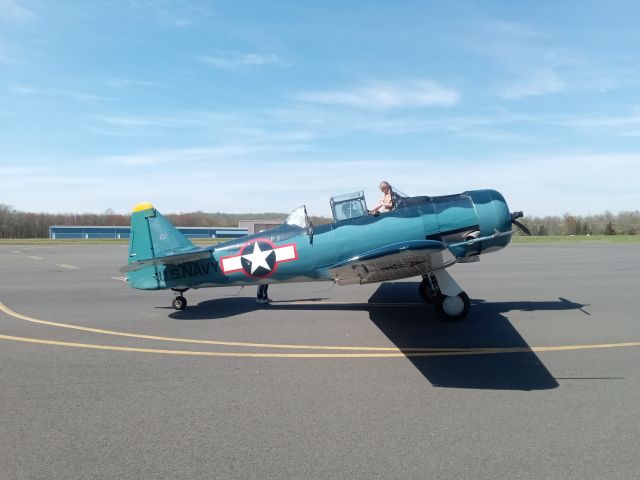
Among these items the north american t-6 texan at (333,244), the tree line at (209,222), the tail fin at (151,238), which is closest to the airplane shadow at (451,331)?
the north american t-6 texan at (333,244)

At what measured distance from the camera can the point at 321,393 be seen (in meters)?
4.84

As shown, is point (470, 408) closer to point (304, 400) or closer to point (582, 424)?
point (582, 424)

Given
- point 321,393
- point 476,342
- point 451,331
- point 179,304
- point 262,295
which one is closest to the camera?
point 321,393

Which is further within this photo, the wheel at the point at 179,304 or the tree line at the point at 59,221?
the tree line at the point at 59,221

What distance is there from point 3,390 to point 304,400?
3395 mm

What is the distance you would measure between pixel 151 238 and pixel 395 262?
566 cm

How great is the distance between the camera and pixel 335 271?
644 centimetres

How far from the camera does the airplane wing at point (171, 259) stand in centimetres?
873

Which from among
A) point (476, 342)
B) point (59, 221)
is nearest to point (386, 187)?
point (476, 342)

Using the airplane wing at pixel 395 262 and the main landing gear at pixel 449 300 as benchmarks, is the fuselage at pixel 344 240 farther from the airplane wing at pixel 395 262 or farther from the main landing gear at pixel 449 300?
the airplane wing at pixel 395 262

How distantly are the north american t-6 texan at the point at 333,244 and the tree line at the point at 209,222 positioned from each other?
1332 inches

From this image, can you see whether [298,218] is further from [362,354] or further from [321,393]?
[321,393]

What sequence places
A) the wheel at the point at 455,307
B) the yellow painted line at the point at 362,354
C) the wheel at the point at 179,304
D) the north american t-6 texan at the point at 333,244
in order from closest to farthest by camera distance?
1. the yellow painted line at the point at 362,354
2. the wheel at the point at 455,307
3. the north american t-6 texan at the point at 333,244
4. the wheel at the point at 179,304

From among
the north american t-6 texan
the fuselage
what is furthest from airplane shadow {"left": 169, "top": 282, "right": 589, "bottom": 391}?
the fuselage
